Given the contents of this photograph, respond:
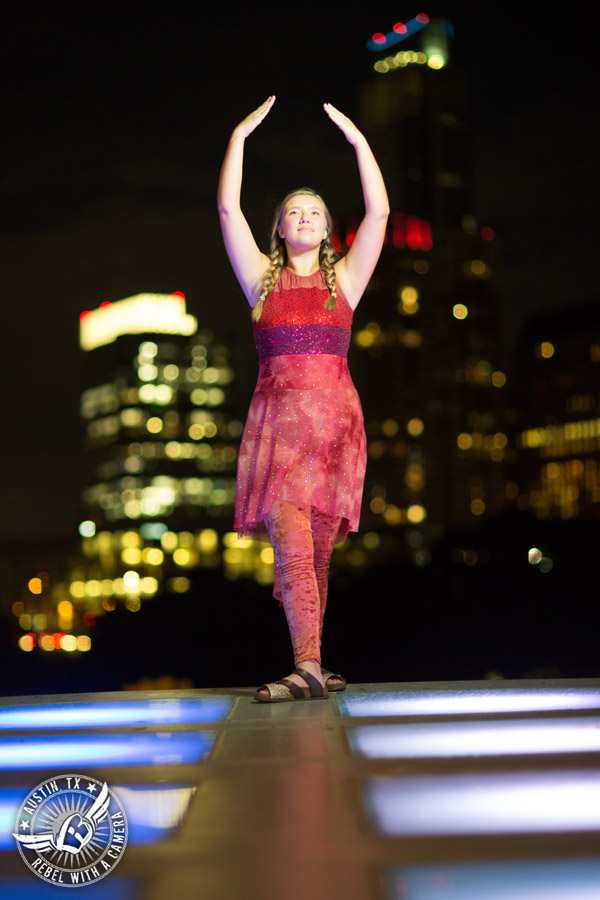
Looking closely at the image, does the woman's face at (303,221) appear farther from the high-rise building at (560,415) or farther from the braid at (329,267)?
the high-rise building at (560,415)

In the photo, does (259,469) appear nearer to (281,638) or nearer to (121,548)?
(281,638)

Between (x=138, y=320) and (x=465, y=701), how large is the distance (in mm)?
157814

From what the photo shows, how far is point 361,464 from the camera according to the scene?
16.8 feet

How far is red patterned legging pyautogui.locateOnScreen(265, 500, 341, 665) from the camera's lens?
4.68m

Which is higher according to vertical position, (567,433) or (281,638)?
(567,433)

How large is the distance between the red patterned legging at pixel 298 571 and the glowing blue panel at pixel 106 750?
1.16m

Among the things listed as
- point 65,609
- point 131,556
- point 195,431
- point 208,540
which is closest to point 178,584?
point 208,540

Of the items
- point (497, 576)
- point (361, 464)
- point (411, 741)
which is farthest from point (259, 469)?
point (497, 576)

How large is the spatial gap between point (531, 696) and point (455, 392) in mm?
156180

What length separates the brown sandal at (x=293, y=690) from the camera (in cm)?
445

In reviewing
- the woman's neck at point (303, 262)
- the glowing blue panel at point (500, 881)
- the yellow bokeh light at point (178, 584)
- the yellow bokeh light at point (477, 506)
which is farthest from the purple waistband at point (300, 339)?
the yellow bokeh light at point (477, 506)

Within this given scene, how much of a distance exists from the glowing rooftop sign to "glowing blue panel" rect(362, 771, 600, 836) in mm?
156829

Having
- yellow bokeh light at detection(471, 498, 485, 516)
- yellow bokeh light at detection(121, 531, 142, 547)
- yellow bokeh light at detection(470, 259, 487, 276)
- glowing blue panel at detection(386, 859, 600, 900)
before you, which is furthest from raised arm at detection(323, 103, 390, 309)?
yellow bokeh light at detection(470, 259, 487, 276)

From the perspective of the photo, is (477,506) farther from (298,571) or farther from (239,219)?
(298,571)
